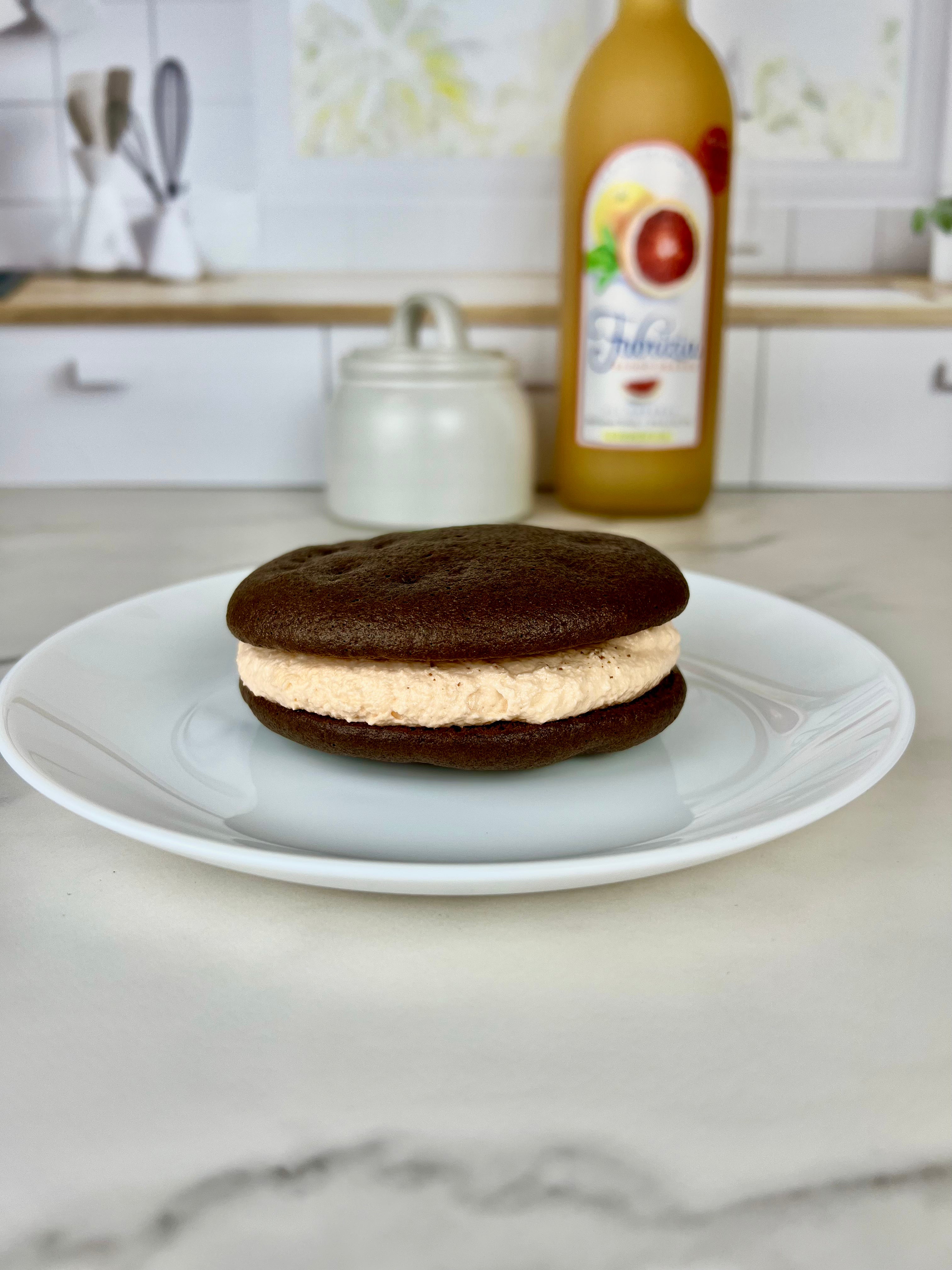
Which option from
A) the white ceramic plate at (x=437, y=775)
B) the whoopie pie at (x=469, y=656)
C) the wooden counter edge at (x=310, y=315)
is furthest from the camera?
the wooden counter edge at (x=310, y=315)

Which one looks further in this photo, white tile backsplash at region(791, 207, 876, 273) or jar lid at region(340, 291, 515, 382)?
white tile backsplash at region(791, 207, 876, 273)

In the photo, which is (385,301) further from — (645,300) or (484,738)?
(484,738)

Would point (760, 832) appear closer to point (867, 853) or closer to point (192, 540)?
point (867, 853)

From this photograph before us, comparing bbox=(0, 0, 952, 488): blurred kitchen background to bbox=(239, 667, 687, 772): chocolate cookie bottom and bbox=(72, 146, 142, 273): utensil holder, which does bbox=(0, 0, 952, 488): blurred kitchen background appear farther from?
bbox=(239, 667, 687, 772): chocolate cookie bottom

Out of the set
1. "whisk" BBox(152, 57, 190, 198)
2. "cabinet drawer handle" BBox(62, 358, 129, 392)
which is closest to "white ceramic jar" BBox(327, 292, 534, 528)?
"cabinet drawer handle" BBox(62, 358, 129, 392)

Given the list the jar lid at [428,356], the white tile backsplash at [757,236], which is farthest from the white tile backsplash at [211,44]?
the white tile backsplash at [757,236]

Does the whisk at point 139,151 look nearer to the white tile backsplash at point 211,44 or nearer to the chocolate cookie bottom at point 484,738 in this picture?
the white tile backsplash at point 211,44
